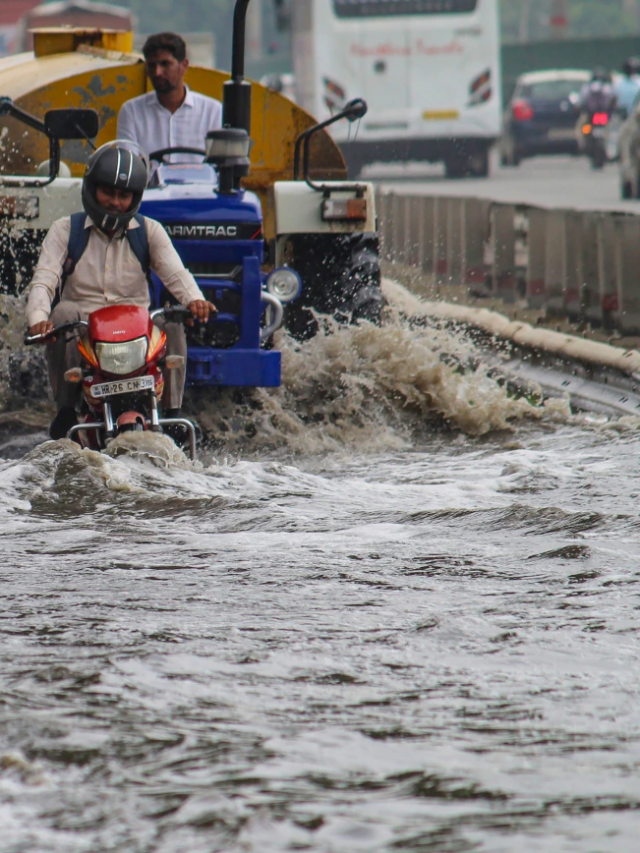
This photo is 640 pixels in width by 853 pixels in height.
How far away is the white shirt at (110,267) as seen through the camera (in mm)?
7773

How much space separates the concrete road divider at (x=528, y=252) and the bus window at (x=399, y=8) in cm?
1382

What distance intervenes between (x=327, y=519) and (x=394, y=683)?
230 centimetres

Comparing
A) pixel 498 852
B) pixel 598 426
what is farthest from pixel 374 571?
pixel 598 426

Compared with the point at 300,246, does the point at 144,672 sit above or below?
below

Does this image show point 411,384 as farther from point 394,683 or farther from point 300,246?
point 394,683

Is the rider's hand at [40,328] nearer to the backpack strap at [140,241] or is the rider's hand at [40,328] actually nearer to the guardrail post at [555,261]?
the backpack strap at [140,241]

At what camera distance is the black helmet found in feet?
24.7

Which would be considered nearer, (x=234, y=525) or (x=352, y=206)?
(x=234, y=525)

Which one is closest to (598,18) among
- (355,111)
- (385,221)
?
(385,221)

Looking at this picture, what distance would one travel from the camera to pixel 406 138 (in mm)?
32781

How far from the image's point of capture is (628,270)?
12500 mm

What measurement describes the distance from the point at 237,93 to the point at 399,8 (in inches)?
1017

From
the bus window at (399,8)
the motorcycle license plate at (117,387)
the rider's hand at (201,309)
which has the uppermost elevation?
the bus window at (399,8)

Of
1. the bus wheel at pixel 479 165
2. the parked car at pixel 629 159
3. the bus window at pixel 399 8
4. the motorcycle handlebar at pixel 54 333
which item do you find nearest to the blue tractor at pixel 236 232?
the motorcycle handlebar at pixel 54 333
